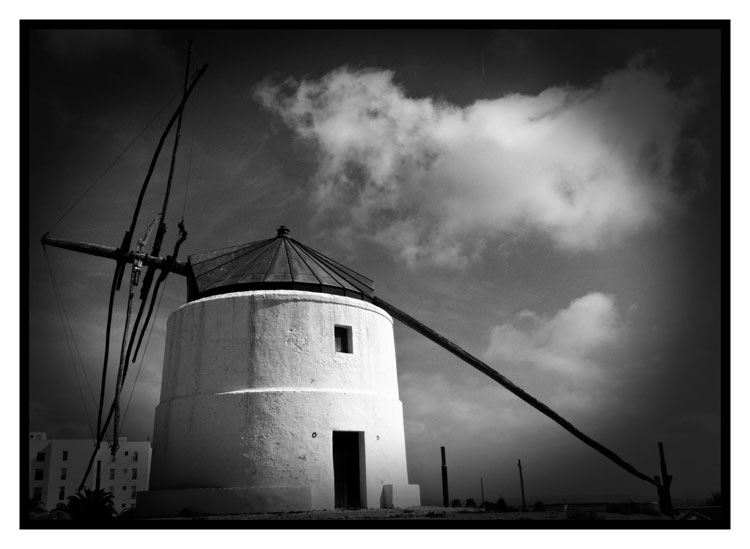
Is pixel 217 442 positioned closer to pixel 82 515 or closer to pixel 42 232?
pixel 82 515

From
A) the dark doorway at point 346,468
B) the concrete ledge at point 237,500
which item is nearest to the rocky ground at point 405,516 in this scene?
the concrete ledge at point 237,500

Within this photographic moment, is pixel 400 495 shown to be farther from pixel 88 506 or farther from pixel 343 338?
pixel 88 506

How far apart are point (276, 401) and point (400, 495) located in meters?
4.18

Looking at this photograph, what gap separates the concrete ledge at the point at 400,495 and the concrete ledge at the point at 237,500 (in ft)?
8.35

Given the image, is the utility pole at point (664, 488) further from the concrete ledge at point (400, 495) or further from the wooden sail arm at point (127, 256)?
the wooden sail arm at point (127, 256)

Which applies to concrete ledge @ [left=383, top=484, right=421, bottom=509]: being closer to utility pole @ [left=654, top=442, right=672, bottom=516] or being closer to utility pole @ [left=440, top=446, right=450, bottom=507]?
utility pole @ [left=440, top=446, right=450, bottom=507]

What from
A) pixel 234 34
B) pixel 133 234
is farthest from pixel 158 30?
pixel 133 234

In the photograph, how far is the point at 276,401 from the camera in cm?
1577

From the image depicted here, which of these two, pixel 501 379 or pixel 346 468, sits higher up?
pixel 501 379

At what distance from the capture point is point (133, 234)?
64.7ft

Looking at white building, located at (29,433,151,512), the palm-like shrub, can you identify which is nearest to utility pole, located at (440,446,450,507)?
the palm-like shrub

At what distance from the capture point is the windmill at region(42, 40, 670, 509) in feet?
58.6

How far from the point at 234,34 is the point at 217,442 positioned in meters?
9.49

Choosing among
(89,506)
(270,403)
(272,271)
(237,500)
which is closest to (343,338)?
(272,271)
